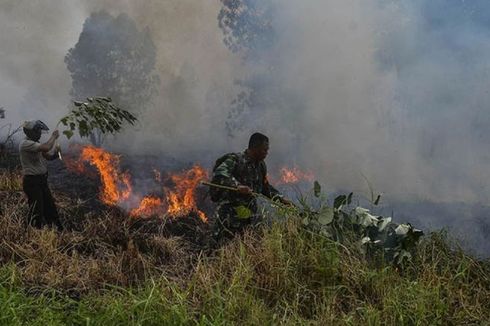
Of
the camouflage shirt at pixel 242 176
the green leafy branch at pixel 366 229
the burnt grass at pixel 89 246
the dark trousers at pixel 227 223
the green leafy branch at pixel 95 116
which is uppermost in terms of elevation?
the green leafy branch at pixel 95 116

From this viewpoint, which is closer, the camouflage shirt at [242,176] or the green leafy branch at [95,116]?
the camouflage shirt at [242,176]

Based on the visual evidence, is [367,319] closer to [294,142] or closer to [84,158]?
[84,158]

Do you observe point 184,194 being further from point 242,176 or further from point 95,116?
point 242,176

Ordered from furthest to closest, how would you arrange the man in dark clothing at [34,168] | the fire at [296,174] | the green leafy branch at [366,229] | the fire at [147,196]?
the fire at [296,174] → the fire at [147,196] → the man in dark clothing at [34,168] → the green leafy branch at [366,229]

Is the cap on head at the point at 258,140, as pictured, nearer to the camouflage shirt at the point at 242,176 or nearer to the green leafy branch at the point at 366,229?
the camouflage shirt at the point at 242,176

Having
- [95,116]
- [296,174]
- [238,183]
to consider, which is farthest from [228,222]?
[296,174]

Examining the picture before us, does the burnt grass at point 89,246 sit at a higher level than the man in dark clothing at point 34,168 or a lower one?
lower

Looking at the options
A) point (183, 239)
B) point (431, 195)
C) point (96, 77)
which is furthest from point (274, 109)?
point (183, 239)

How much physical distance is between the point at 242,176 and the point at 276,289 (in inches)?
72.3

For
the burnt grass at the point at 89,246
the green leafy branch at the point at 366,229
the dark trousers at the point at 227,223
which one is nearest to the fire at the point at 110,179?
the burnt grass at the point at 89,246

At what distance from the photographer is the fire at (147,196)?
11.9 meters

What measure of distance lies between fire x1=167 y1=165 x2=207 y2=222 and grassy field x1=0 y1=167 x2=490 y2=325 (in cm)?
599

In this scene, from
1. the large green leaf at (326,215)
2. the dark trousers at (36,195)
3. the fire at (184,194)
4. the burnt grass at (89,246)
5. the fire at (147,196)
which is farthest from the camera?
the fire at (147,196)

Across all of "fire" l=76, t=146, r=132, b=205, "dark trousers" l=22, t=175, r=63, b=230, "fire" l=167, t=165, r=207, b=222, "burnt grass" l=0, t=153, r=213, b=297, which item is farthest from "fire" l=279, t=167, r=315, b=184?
Result: "dark trousers" l=22, t=175, r=63, b=230
